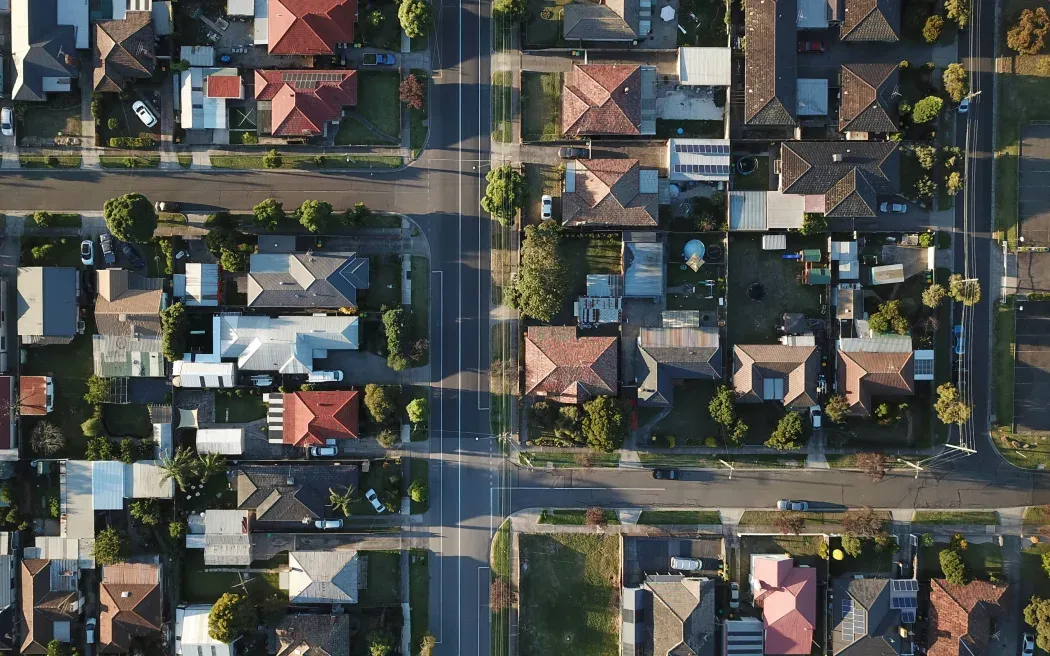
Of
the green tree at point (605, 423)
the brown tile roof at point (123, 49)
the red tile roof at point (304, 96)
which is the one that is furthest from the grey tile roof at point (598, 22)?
the brown tile roof at point (123, 49)

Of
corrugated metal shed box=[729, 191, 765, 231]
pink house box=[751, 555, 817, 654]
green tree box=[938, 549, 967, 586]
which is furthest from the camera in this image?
corrugated metal shed box=[729, 191, 765, 231]

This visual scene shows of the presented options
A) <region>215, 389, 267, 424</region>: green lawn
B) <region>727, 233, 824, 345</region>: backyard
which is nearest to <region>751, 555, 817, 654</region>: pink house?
<region>727, 233, 824, 345</region>: backyard

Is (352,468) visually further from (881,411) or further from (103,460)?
(881,411)

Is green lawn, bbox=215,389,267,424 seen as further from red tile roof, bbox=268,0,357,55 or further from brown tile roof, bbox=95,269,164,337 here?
red tile roof, bbox=268,0,357,55

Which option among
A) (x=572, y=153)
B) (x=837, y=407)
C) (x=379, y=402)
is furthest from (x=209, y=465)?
(x=837, y=407)

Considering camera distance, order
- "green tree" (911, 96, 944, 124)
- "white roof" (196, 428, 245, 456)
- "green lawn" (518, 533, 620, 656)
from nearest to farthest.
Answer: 1. "green tree" (911, 96, 944, 124)
2. "white roof" (196, 428, 245, 456)
3. "green lawn" (518, 533, 620, 656)

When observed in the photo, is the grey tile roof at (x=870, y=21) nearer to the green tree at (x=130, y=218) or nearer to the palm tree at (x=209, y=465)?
the green tree at (x=130, y=218)

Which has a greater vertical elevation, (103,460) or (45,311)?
(45,311)

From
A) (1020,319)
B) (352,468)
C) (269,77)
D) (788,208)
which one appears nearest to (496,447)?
(352,468)
